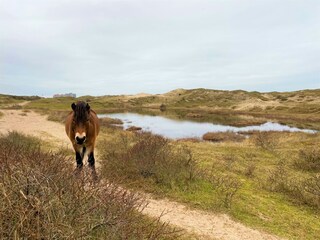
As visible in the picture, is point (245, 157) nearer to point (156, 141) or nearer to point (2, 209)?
point (156, 141)

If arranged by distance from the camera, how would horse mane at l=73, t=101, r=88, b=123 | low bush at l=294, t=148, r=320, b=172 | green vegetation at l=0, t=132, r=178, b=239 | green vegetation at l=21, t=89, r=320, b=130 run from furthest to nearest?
green vegetation at l=21, t=89, r=320, b=130, low bush at l=294, t=148, r=320, b=172, horse mane at l=73, t=101, r=88, b=123, green vegetation at l=0, t=132, r=178, b=239

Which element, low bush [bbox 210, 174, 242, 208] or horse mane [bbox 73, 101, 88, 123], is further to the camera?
Result: low bush [bbox 210, 174, 242, 208]

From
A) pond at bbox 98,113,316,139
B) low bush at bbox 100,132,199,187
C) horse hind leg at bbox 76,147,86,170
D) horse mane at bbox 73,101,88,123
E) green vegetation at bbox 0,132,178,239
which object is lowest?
pond at bbox 98,113,316,139

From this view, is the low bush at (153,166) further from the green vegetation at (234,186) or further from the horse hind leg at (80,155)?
the horse hind leg at (80,155)

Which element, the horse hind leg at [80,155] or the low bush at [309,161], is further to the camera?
the low bush at [309,161]

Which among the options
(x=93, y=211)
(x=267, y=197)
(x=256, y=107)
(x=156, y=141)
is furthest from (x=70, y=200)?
(x=256, y=107)

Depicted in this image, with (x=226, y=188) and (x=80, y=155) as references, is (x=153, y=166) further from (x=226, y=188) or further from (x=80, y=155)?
(x=226, y=188)

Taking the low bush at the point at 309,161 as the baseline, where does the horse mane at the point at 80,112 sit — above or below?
above

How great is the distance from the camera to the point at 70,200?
12.2 feet

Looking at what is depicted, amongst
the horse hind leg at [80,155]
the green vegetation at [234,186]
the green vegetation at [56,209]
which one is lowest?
the green vegetation at [234,186]

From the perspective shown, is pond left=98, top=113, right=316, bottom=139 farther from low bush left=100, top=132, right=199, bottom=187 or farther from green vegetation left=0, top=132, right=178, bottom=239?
green vegetation left=0, top=132, right=178, bottom=239

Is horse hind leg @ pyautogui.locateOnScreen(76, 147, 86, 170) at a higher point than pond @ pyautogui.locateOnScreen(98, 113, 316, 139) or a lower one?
higher

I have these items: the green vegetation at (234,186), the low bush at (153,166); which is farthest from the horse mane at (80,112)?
the low bush at (153,166)

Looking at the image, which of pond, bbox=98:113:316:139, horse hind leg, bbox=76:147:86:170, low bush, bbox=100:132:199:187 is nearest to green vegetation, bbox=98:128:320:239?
low bush, bbox=100:132:199:187
